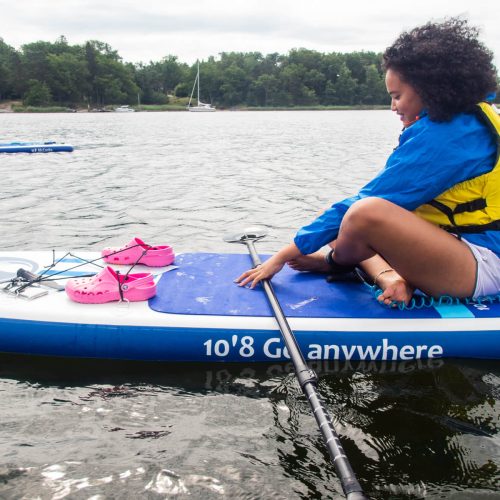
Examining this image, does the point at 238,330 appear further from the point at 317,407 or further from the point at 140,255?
the point at 140,255

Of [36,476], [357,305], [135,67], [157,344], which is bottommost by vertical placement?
[36,476]

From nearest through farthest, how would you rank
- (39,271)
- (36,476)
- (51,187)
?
(36,476) < (39,271) < (51,187)

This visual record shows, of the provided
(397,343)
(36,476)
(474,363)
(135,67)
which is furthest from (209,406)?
(135,67)

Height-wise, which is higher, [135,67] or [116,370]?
[135,67]

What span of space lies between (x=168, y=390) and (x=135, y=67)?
11220cm

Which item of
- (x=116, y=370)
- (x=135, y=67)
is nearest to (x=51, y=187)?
(x=116, y=370)

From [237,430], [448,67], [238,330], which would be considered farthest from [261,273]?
[448,67]

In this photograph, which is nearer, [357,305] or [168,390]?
[168,390]

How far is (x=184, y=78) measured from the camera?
106750 millimetres

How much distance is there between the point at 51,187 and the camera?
10367 mm

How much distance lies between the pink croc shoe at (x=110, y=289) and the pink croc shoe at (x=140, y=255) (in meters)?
0.53

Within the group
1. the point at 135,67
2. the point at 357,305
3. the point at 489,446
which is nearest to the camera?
the point at 489,446

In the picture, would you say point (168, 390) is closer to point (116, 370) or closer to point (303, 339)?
point (116, 370)

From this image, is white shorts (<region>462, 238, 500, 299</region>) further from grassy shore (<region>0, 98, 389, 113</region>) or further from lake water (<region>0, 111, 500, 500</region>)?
grassy shore (<region>0, 98, 389, 113</region>)
